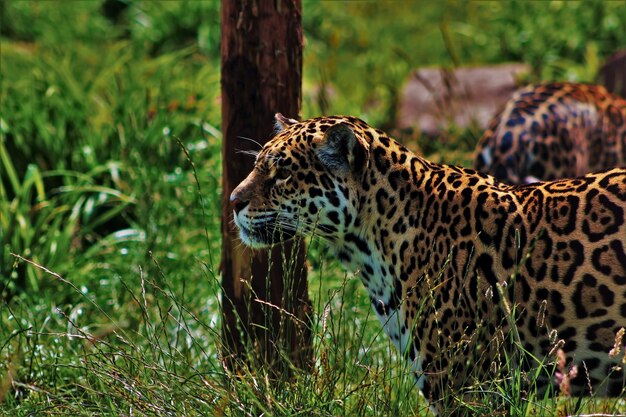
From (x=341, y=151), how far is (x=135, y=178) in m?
3.45

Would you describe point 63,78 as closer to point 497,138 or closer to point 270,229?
point 497,138

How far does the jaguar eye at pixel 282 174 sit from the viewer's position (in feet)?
17.9

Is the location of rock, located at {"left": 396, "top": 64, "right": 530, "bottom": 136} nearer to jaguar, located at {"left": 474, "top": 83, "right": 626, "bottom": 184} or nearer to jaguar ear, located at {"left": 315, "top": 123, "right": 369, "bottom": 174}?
jaguar, located at {"left": 474, "top": 83, "right": 626, "bottom": 184}

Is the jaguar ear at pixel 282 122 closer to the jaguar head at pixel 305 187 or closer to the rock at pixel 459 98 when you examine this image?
the jaguar head at pixel 305 187

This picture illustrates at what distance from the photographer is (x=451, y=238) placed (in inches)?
211

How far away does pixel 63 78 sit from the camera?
9648 millimetres

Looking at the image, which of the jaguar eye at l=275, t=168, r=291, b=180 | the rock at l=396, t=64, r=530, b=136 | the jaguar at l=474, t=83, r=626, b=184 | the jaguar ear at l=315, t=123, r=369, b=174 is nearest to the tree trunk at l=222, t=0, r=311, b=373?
the jaguar eye at l=275, t=168, r=291, b=180

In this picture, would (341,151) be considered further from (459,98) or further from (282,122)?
(459,98)

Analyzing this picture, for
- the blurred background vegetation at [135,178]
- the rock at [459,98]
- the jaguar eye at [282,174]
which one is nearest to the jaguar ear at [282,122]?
the jaguar eye at [282,174]

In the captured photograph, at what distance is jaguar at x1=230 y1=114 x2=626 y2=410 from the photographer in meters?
5.22

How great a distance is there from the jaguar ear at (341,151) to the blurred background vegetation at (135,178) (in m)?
0.66

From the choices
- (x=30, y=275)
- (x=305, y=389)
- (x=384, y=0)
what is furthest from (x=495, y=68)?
(x=305, y=389)

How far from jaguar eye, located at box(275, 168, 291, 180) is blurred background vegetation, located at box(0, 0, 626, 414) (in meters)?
0.41

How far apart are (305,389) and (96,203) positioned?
4059mm
